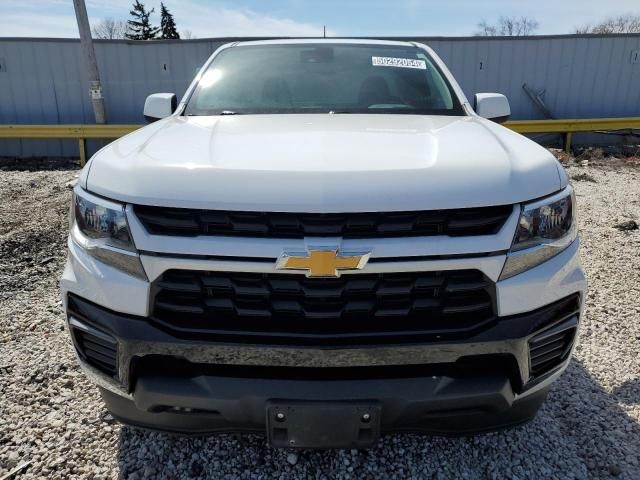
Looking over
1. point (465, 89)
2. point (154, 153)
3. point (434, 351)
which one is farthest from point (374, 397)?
point (465, 89)

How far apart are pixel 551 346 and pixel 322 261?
85cm

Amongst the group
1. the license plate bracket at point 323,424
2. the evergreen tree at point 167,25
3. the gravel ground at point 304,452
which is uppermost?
the evergreen tree at point 167,25

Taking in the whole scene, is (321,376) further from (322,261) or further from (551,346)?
(551,346)

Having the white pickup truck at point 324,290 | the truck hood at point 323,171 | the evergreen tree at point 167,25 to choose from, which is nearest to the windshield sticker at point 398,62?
the truck hood at point 323,171

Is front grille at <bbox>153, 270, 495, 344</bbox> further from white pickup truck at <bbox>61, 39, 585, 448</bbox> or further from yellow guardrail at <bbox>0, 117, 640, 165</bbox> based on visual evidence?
yellow guardrail at <bbox>0, 117, 640, 165</bbox>

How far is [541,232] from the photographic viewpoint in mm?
1522

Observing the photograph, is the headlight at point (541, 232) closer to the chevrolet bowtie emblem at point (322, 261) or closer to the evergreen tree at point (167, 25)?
the chevrolet bowtie emblem at point (322, 261)

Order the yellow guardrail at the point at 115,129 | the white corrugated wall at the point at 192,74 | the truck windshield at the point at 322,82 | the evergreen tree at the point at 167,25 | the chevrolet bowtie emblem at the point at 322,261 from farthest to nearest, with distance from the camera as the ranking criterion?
the evergreen tree at the point at 167,25, the white corrugated wall at the point at 192,74, the yellow guardrail at the point at 115,129, the truck windshield at the point at 322,82, the chevrolet bowtie emblem at the point at 322,261

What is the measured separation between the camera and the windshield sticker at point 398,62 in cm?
293

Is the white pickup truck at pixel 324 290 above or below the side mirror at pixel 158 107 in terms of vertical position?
below

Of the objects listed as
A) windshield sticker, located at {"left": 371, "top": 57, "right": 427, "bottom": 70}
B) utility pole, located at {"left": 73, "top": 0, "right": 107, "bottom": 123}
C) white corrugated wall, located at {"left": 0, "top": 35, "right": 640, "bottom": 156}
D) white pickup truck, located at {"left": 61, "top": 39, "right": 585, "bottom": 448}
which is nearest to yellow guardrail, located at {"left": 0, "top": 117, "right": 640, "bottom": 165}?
utility pole, located at {"left": 73, "top": 0, "right": 107, "bottom": 123}

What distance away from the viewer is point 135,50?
10.5 metres

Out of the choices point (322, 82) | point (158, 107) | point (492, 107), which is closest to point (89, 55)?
point (158, 107)

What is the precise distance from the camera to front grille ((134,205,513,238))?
1.40 m
